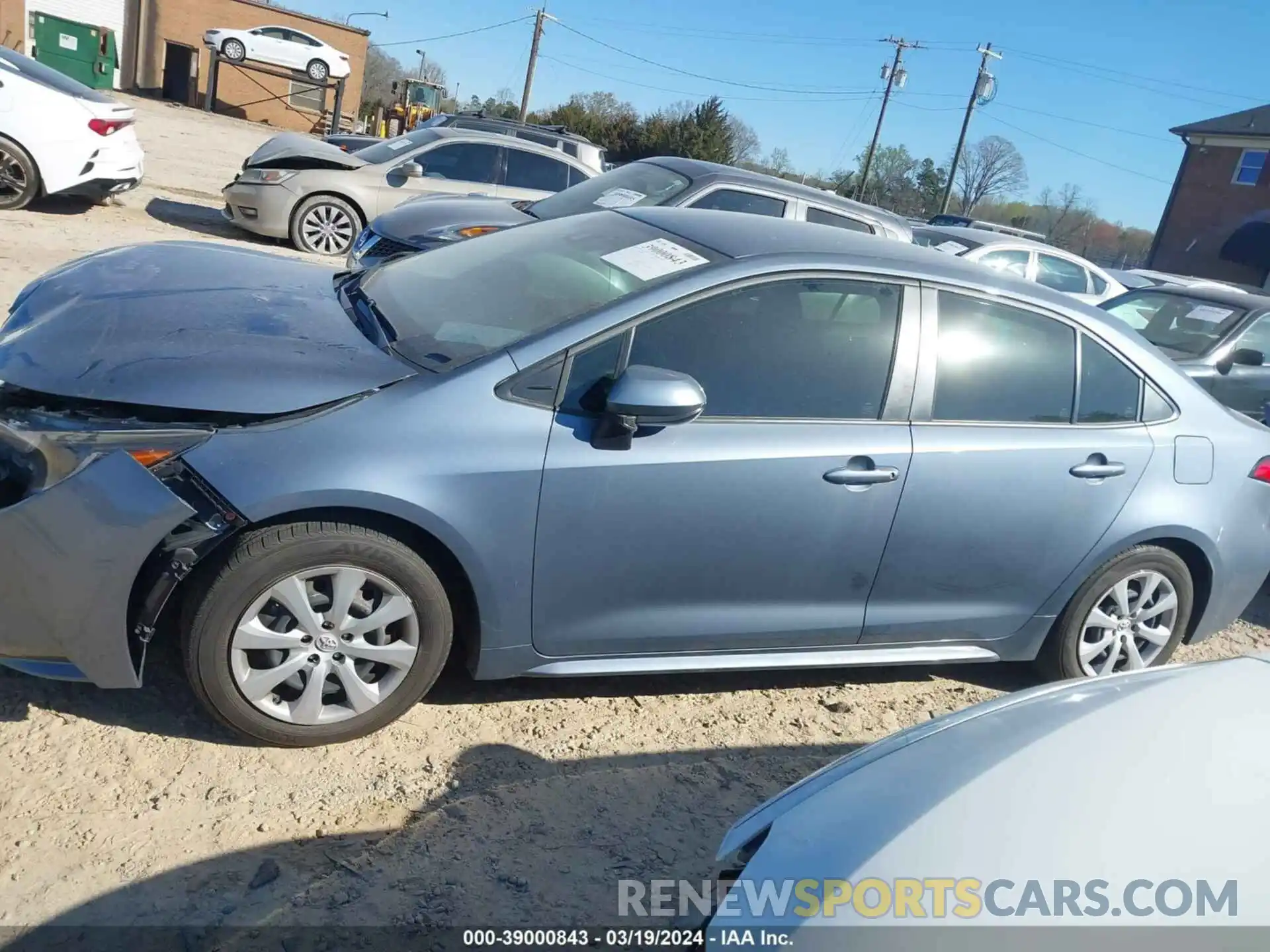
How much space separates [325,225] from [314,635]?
27.8 feet

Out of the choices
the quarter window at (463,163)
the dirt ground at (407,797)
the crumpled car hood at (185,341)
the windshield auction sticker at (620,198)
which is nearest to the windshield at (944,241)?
the windshield auction sticker at (620,198)

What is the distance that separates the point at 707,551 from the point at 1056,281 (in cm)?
1023

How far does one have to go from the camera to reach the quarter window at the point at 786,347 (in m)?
3.24

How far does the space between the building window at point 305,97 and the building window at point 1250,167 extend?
3217 centimetres

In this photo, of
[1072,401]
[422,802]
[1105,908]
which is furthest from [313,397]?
[1072,401]

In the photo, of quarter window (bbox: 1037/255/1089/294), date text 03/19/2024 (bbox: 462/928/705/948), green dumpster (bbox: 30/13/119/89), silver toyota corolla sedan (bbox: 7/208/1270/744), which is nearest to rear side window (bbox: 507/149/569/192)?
quarter window (bbox: 1037/255/1089/294)

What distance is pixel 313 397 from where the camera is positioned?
2857mm

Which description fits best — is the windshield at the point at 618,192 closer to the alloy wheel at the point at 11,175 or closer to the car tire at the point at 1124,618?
the alloy wheel at the point at 11,175

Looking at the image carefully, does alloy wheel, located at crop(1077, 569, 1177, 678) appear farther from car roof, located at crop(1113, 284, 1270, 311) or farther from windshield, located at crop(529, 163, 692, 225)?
windshield, located at crop(529, 163, 692, 225)

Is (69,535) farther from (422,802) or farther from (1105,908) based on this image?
(1105,908)

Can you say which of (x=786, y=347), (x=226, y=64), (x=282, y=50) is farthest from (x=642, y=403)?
(x=226, y=64)

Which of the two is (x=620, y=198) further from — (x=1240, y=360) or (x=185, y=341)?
(x=185, y=341)
